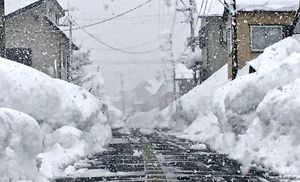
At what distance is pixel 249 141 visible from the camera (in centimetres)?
1526

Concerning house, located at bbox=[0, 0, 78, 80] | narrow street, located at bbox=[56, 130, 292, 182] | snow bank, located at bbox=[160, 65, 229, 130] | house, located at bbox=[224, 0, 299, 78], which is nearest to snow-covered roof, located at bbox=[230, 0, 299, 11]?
house, located at bbox=[224, 0, 299, 78]

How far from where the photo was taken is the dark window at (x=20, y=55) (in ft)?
119

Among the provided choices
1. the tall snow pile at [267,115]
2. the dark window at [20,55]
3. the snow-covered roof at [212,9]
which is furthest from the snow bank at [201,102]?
the dark window at [20,55]

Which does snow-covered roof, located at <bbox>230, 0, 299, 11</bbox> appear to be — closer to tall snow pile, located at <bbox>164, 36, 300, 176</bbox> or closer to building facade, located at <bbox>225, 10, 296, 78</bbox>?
building facade, located at <bbox>225, 10, 296, 78</bbox>

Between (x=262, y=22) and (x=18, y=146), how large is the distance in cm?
2231

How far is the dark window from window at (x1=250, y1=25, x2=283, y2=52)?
690 inches

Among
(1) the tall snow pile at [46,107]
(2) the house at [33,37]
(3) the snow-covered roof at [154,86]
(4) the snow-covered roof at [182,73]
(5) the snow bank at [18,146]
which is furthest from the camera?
(3) the snow-covered roof at [154,86]

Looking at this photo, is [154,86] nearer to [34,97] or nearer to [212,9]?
[212,9]

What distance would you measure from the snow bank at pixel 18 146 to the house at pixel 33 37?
88.3ft

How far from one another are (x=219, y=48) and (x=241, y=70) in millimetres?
14742

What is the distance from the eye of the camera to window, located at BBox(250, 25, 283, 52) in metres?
28.8

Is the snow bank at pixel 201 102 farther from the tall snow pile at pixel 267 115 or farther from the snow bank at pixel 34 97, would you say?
the snow bank at pixel 34 97

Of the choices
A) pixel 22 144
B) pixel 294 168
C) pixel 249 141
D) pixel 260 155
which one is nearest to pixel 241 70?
pixel 249 141

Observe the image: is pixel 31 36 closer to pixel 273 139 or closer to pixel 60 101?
pixel 60 101
